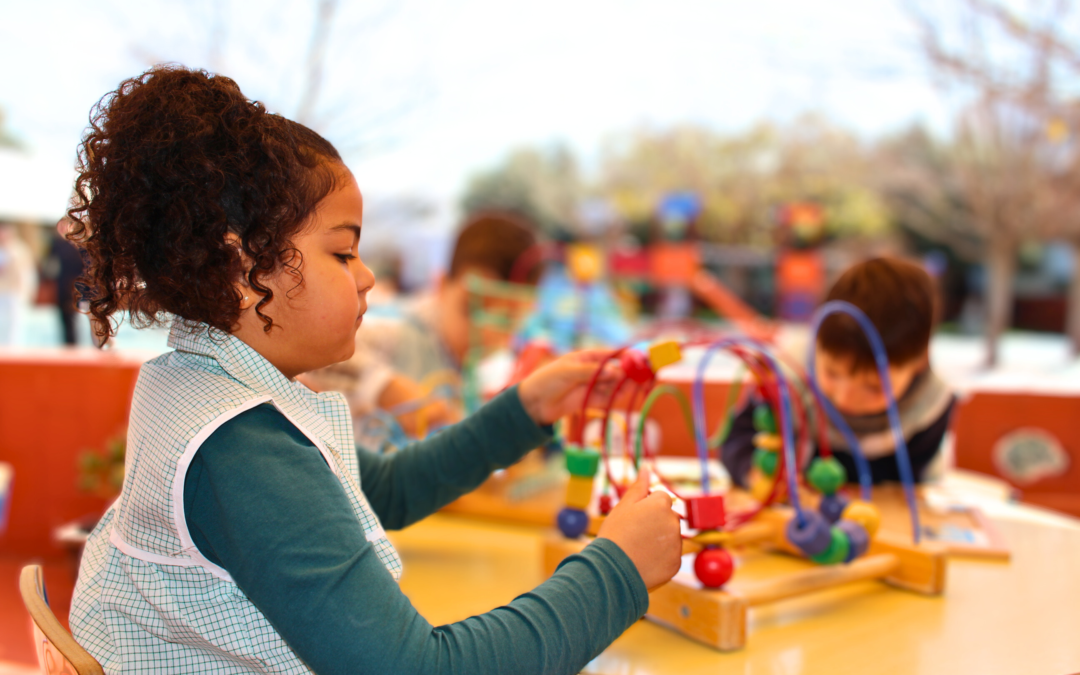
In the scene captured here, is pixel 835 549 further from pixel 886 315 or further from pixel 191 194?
pixel 191 194

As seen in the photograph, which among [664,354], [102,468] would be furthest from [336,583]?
[102,468]

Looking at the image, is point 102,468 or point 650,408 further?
point 102,468

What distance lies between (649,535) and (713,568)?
21 centimetres

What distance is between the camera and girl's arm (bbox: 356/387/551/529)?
0.76 m

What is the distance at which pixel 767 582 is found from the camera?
0.79 m

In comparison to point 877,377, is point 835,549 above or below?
below

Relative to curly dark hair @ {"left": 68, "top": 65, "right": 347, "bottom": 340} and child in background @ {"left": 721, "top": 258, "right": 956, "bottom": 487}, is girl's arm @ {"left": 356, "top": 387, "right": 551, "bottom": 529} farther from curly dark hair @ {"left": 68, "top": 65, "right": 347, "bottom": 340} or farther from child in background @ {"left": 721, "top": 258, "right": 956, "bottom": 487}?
child in background @ {"left": 721, "top": 258, "right": 956, "bottom": 487}

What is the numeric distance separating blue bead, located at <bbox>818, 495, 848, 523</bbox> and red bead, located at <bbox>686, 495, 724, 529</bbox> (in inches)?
13.8

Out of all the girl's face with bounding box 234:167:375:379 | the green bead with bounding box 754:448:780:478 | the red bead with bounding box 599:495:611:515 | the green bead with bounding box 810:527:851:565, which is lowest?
the green bead with bounding box 810:527:851:565

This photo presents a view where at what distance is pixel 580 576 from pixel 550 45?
17.3 feet

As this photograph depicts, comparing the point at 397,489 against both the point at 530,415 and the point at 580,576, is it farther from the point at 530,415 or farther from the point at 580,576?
the point at 580,576

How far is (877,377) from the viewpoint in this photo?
1077 mm

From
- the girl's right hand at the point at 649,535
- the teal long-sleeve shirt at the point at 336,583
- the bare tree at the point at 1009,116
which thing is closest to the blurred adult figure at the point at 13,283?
the teal long-sleeve shirt at the point at 336,583

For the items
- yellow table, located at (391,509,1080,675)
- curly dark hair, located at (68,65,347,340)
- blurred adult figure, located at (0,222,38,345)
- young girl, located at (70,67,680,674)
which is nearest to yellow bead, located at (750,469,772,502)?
yellow table, located at (391,509,1080,675)
